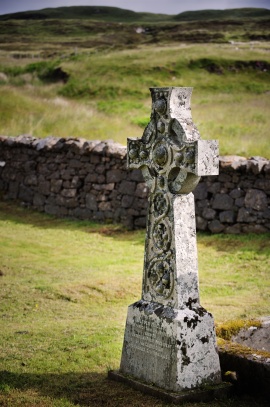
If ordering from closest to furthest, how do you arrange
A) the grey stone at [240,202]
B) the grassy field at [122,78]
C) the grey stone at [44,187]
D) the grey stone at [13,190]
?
the grey stone at [240,202]
the grey stone at [44,187]
the grey stone at [13,190]
the grassy field at [122,78]

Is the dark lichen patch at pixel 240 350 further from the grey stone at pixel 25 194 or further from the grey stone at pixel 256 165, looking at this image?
the grey stone at pixel 25 194

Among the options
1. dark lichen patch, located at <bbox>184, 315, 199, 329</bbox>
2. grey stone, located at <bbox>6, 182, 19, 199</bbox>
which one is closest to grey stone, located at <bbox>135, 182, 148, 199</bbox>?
grey stone, located at <bbox>6, 182, 19, 199</bbox>

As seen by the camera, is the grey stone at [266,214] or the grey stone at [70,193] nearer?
the grey stone at [266,214]

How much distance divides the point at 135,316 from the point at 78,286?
4412mm

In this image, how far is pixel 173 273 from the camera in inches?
293

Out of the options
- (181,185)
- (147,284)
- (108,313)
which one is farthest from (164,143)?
(108,313)

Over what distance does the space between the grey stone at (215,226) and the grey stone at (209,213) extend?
11 centimetres

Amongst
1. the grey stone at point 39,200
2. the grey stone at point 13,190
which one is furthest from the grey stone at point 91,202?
the grey stone at point 13,190

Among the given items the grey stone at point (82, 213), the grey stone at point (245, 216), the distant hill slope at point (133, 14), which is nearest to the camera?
the grey stone at point (245, 216)

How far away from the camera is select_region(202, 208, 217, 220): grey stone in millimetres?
16203

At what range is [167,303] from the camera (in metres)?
7.54

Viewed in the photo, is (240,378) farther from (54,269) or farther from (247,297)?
(54,269)

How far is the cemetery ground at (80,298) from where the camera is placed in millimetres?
7657

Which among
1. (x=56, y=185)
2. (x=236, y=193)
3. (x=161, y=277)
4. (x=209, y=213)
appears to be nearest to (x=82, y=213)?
(x=56, y=185)
